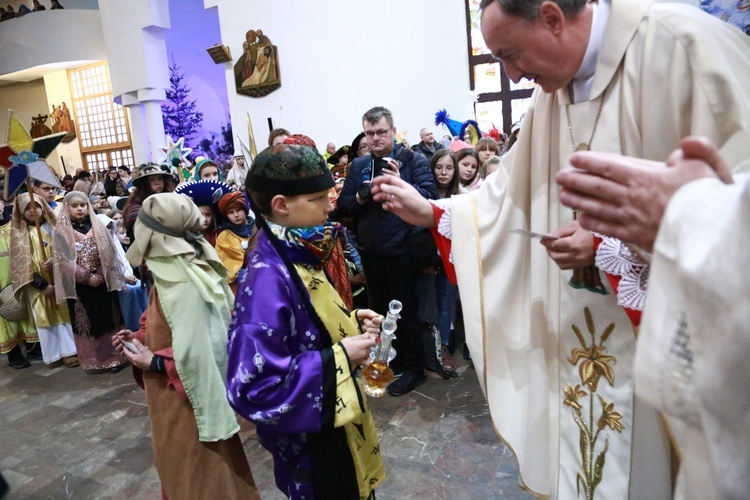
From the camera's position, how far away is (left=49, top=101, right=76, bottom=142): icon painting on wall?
61.5 feet

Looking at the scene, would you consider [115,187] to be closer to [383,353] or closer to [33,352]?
[33,352]

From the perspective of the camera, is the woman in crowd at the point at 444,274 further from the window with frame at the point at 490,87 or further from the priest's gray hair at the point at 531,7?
the window with frame at the point at 490,87

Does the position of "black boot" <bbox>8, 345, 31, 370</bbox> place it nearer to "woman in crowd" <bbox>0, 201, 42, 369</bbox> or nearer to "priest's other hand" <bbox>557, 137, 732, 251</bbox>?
"woman in crowd" <bbox>0, 201, 42, 369</bbox>

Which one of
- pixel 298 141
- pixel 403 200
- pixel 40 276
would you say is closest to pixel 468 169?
pixel 298 141

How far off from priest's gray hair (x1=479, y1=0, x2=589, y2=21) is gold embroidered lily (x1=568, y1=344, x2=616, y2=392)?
0.96 m

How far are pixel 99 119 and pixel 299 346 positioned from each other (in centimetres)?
2071

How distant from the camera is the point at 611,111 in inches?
55.5

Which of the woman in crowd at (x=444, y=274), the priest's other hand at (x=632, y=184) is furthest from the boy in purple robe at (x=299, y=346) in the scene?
the woman in crowd at (x=444, y=274)

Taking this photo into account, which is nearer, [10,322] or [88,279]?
[88,279]

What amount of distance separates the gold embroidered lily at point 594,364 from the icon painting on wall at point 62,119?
21.6 m

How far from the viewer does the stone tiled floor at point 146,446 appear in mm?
2645

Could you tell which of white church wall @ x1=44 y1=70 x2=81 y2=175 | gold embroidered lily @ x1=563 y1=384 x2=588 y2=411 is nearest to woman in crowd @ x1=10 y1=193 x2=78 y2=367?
gold embroidered lily @ x1=563 y1=384 x2=588 y2=411

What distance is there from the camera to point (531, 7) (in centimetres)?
133

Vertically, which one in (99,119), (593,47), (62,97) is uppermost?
(62,97)
